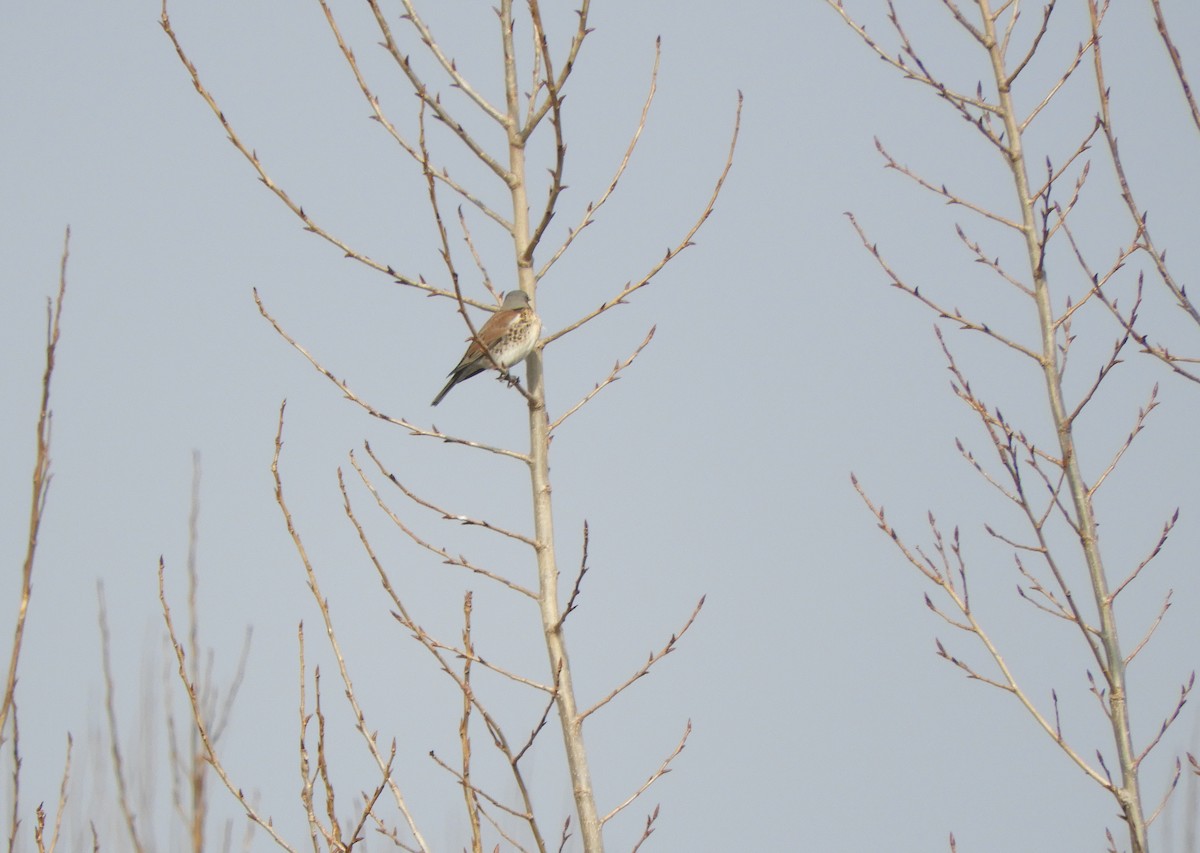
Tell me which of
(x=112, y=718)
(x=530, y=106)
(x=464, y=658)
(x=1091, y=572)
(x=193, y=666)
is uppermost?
(x=530, y=106)

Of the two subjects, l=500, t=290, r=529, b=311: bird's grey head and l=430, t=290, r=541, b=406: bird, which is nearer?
l=430, t=290, r=541, b=406: bird

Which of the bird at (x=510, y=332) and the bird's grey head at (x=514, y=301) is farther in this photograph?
the bird's grey head at (x=514, y=301)

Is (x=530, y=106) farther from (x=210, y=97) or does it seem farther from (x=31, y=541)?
(x=31, y=541)

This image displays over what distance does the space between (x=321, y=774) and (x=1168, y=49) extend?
2.76 metres

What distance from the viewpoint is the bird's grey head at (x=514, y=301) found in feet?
15.2

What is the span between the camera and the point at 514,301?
5020 mm

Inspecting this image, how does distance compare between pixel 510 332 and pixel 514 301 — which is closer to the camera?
pixel 514 301

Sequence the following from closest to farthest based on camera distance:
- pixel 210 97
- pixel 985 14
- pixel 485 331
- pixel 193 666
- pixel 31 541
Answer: pixel 31 541
pixel 193 666
pixel 210 97
pixel 485 331
pixel 985 14

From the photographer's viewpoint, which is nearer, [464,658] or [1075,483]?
[464,658]

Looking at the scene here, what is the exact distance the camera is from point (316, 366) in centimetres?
429

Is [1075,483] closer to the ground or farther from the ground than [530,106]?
closer to the ground

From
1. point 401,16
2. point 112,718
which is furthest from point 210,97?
point 112,718

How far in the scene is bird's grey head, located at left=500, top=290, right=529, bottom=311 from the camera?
462cm

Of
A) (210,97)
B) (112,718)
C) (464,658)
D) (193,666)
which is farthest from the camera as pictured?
(210,97)
